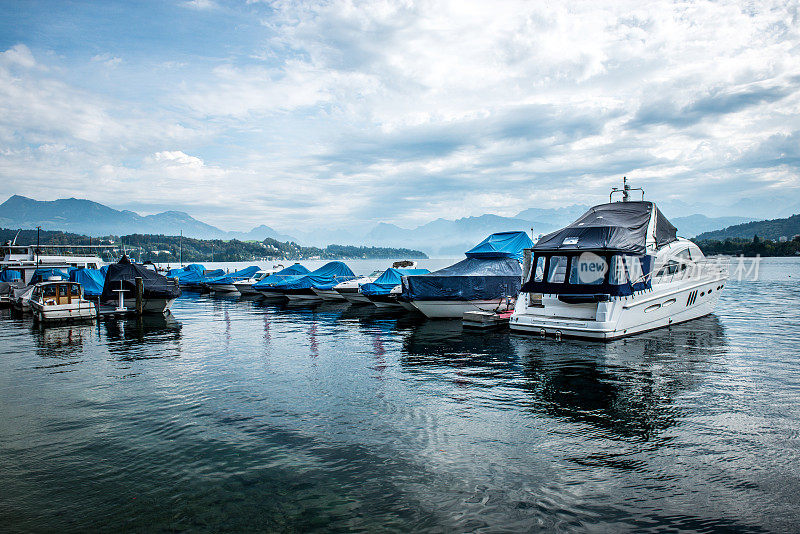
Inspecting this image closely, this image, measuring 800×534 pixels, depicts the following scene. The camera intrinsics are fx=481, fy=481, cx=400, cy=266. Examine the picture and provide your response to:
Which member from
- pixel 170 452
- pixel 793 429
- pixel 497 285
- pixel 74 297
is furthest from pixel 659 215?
pixel 74 297

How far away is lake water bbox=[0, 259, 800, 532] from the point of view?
688cm

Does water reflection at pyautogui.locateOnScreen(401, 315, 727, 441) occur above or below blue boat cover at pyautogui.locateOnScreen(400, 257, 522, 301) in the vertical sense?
below

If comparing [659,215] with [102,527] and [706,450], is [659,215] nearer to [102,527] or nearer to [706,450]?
[706,450]

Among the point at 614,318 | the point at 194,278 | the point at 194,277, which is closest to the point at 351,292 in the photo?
the point at 614,318

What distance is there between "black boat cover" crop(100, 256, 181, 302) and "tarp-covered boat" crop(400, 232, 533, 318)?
18.1 metres

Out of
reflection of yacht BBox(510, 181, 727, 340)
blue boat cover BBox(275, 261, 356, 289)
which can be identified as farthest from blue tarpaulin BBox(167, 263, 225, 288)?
reflection of yacht BBox(510, 181, 727, 340)

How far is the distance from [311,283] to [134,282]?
1460cm

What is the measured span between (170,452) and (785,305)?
42051mm

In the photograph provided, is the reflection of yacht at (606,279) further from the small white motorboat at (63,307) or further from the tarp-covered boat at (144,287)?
the small white motorboat at (63,307)

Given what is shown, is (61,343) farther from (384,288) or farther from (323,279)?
(323,279)

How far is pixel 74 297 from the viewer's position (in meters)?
33.4

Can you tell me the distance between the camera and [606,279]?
66.7ft

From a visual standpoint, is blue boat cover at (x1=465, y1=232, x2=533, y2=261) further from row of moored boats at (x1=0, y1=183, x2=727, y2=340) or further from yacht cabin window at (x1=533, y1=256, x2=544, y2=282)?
yacht cabin window at (x1=533, y1=256, x2=544, y2=282)

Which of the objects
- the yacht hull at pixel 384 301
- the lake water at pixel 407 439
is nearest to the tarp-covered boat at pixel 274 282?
the yacht hull at pixel 384 301
